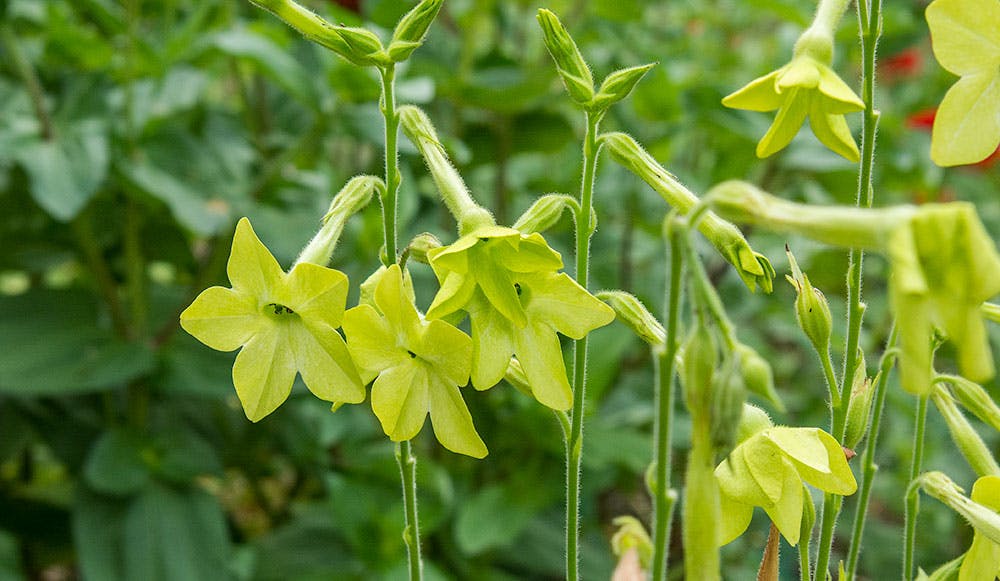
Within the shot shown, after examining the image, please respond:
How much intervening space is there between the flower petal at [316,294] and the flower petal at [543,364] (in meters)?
0.08

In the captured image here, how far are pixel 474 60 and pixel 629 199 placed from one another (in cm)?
32

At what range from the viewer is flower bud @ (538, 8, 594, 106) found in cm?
40

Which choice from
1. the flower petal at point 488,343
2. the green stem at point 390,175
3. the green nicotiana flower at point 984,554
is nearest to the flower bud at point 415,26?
the green stem at point 390,175

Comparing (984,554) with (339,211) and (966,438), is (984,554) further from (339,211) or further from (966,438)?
(339,211)

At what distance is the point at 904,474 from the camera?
4.71ft

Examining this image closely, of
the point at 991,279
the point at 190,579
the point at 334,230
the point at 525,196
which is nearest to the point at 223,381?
the point at 190,579

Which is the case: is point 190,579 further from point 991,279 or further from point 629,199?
point 991,279

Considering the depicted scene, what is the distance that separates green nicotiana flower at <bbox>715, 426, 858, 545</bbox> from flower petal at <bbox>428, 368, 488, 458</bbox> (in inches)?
4.4

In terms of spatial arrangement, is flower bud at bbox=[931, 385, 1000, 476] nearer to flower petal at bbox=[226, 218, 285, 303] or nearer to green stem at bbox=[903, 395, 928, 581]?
green stem at bbox=[903, 395, 928, 581]

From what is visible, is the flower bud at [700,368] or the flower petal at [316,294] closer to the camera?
the flower bud at [700,368]

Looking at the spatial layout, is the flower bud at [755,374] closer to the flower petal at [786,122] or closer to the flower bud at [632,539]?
the flower petal at [786,122]

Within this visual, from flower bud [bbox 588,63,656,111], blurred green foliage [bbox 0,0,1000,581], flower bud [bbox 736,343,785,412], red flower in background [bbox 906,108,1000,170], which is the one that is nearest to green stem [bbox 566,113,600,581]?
flower bud [bbox 588,63,656,111]

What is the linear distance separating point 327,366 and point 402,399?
0.04m

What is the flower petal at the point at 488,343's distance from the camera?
0.37 meters
